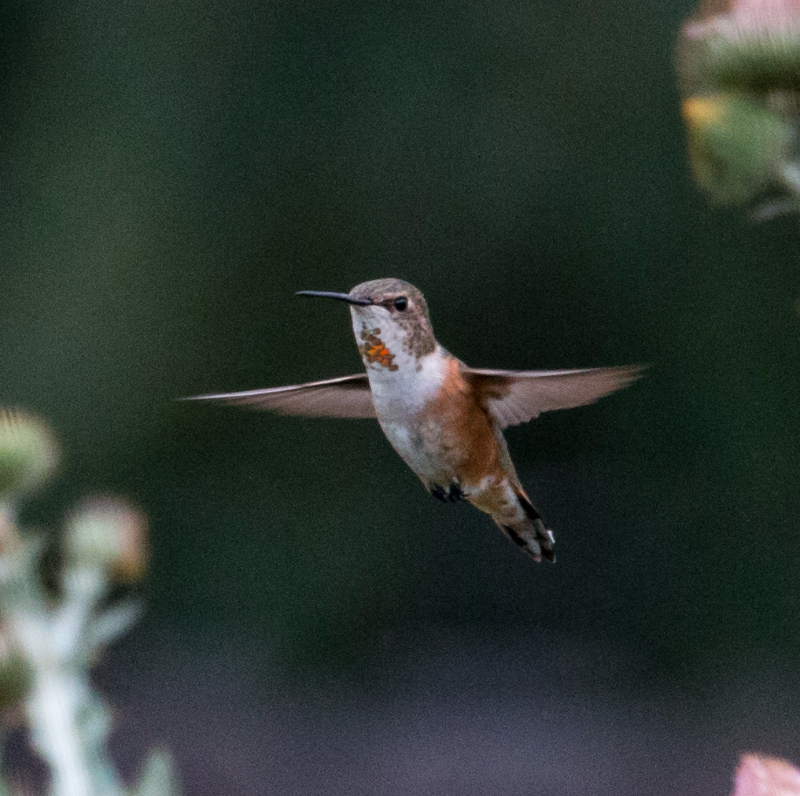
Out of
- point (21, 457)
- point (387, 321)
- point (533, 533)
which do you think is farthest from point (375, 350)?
point (21, 457)

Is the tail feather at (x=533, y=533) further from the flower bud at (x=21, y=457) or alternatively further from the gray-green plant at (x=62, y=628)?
the flower bud at (x=21, y=457)

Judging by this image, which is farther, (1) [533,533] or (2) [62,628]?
(2) [62,628]

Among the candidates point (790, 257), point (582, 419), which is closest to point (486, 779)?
point (582, 419)

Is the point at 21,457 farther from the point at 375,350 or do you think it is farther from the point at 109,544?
the point at 375,350

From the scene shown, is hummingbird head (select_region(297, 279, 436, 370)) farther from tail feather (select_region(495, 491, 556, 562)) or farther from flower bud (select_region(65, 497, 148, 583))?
flower bud (select_region(65, 497, 148, 583))

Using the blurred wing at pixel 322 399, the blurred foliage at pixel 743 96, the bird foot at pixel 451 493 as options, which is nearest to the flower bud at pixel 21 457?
the blurred wing at pixel 322 399

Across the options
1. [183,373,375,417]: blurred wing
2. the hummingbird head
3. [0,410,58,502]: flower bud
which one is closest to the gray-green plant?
[0,410,58,502]: flower bud
